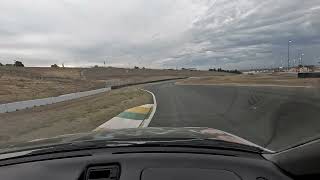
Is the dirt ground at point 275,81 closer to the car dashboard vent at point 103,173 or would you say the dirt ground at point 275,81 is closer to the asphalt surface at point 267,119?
the asphalt surface at point 267,119

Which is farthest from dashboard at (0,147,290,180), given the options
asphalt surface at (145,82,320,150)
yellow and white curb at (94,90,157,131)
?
yellow and white curb at (94,90,157,131)

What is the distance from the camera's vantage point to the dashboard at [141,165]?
336cm

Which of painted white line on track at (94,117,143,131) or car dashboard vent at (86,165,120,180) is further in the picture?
painted white line on track at (94,117,143,131)

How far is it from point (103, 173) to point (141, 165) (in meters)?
0.24

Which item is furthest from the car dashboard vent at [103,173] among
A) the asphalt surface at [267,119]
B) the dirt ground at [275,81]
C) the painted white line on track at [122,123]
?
the painted white line on track at [122,123]

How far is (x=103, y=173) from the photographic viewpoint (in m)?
3.38

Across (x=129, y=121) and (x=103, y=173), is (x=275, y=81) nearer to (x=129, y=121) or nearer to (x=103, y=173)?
(x=129, y=121)

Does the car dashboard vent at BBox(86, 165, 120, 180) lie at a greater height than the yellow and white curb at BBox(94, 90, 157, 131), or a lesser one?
greater

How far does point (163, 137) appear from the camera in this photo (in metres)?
4.18

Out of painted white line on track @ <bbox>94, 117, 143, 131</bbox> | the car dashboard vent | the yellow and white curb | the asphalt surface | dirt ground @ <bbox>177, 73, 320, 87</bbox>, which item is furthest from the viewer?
dirt ground @ <bbox>177, 73, 320, 87</bbox>

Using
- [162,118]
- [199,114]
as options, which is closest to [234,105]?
[199,114]

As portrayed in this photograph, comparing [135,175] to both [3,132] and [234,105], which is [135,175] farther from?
[234,105]

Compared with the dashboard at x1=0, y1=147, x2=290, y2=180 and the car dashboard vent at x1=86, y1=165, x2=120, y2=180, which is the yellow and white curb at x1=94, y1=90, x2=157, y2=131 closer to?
the dashboard at x1=0, y1=147, x2=290, y2=180

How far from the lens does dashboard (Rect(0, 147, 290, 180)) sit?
3.36 m
